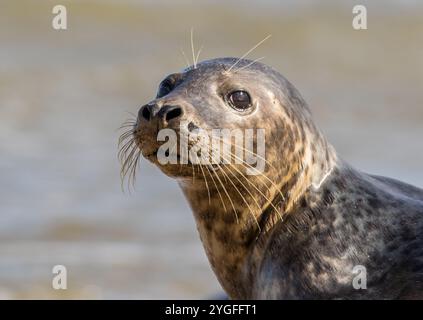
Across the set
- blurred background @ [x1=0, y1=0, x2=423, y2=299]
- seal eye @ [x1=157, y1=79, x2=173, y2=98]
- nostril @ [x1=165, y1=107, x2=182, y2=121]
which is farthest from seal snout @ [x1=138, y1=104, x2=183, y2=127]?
blurred background @ [x1=0, y1=0, x2=423, y2=299]

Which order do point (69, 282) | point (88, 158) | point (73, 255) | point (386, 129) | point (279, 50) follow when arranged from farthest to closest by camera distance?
point (279, 50) → point (386, 129) → point (88, 158) → point (73, 255) → point (69, 282)

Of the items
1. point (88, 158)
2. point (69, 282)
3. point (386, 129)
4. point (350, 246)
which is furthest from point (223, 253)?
point (386, 129)

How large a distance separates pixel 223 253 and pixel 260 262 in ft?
0.75

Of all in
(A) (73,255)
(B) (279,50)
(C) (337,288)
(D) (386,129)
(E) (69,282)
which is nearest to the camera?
(C) (337,288)

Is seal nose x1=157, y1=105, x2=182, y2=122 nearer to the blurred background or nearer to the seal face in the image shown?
the seal face

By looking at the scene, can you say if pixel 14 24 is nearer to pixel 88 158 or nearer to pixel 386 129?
pixel 88 158

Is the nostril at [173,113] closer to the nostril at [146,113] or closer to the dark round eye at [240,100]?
the nostril at [146,113]

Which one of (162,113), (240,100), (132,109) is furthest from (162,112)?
(132,109)

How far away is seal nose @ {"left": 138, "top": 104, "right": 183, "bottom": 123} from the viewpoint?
19.5ft

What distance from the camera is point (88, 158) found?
500 inches

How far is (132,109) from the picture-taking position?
45.9 ft

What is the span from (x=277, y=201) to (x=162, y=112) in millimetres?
809

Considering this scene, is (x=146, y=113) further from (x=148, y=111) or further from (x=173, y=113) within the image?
(x=173, y=113)

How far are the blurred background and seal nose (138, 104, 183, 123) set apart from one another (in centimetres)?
304
